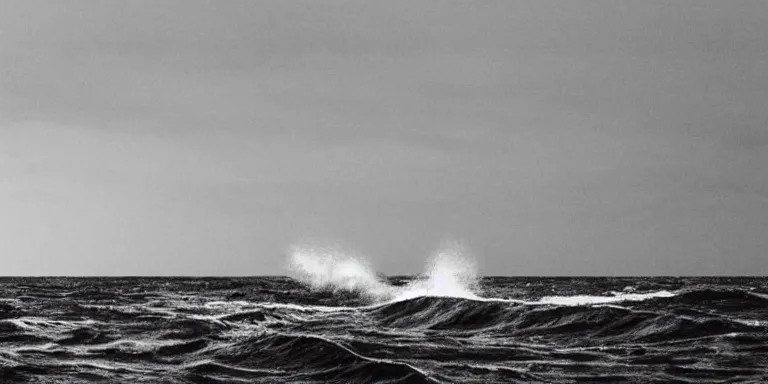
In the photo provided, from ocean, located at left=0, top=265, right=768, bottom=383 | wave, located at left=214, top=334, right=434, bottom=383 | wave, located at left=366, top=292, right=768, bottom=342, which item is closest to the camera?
wave, located at left=214, top=334, right=434, bottom=383

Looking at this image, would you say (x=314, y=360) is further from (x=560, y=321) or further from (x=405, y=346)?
(x=560, y=321)

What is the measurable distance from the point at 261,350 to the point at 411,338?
5.71m

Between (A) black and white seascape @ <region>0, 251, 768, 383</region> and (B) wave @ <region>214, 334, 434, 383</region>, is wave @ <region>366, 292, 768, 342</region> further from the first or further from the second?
(B) wave @ <region>214, 334, 434, 383</region>

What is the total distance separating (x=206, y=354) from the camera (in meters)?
18.8

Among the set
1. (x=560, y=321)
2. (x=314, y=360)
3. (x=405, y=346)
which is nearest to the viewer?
(x=314, y=360)

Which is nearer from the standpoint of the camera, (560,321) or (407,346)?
(407,346)

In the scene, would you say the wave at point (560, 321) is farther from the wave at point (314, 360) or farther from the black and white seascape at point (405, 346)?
the wave at point (314, 360)

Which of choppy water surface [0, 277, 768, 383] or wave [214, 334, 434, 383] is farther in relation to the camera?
choppy water surface [0, 277, 768, 383]

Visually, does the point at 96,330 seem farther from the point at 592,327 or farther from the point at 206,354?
the point at 592,327

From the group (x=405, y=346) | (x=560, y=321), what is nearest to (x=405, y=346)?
(x=405, y=346)

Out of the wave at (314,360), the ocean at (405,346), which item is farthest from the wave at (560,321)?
the wave at (314,360)

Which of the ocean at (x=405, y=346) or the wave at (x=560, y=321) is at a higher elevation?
the wave at (x=560, y=321)

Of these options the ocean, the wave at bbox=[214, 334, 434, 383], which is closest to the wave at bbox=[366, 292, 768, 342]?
the ocean

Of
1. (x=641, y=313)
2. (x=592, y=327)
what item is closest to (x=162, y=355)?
(x=592, y=327)
